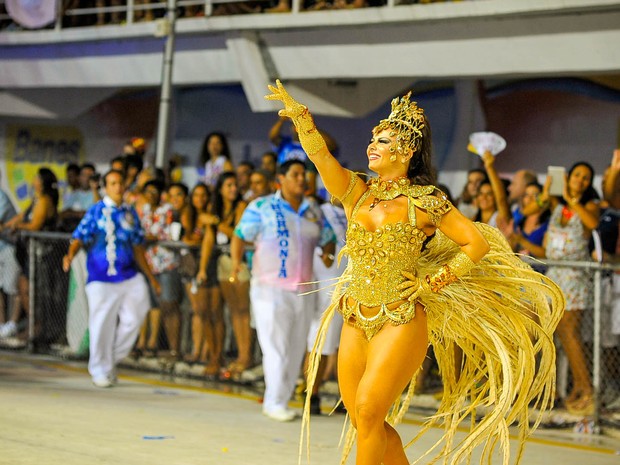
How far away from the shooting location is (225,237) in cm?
1200

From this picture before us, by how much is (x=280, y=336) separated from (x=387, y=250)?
363 cm

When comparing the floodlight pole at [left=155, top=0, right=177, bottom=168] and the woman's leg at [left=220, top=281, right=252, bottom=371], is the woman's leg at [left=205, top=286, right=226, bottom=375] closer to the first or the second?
the woman's leg at [left=220, top=281, right=252, bottom=371]

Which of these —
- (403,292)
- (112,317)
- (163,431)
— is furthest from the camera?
(112,317)

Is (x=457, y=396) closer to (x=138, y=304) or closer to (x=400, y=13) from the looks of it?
(x=138, y=304)

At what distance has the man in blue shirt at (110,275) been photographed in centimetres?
1116

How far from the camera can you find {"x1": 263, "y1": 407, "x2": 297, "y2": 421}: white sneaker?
9.59m

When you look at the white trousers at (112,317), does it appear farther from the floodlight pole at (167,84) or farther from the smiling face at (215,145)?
the floodlight pole at (167,84)

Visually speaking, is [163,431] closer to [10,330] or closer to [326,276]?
[326,276]

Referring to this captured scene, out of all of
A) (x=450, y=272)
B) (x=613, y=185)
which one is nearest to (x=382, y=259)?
(x=450, y=272)

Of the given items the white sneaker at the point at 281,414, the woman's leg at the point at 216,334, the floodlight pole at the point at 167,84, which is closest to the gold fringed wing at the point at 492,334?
the white sneaker at the point at 281,414

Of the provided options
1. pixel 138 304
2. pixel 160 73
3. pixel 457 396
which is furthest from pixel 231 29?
pixel 457 396

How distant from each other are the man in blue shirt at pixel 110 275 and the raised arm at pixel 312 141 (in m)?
5.03

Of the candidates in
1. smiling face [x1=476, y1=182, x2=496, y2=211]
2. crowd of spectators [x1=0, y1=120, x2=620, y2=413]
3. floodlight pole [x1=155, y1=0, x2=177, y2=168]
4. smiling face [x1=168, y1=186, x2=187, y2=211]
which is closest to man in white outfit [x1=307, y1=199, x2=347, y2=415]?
crowd of spectators [x1=0, y1=120, x2=620, y2=413]

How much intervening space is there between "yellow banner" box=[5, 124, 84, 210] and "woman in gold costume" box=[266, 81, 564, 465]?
14532mm
